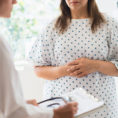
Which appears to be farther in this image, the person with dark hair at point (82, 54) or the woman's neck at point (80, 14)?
the woman's neck at point (80, 14)

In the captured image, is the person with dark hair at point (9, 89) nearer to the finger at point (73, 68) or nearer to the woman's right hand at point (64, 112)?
the woman's right hand at point (64, 112)

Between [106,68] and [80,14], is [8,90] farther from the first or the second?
[80,14]

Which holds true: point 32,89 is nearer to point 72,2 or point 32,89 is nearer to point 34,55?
point 34,55

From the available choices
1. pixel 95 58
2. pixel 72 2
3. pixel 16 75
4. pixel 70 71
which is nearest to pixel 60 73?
pixel 70 71

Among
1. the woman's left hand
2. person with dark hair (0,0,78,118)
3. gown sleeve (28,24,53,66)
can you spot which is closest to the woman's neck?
gown sleeve (28,24,53,66)

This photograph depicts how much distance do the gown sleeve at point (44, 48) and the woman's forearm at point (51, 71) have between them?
1.7 inches

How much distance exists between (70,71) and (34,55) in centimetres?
32

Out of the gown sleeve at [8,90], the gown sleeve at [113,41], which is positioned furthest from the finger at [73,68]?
the gown sleeve at [8,90]

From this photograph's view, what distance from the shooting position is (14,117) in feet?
2.17

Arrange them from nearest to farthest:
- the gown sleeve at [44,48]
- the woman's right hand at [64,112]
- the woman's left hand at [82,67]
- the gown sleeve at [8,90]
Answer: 1. the gown sleeve at [8,90]
2. the woman's right hand at [64,112]
3. the woman's left hand at [82,67]
4. the gown sleeve at [44,48]

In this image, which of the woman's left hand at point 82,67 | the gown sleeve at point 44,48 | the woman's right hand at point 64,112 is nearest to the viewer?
the woman's right hand at point 64,112

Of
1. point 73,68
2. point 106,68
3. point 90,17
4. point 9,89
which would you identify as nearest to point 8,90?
point 9,89

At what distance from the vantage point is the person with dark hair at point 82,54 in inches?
49.4

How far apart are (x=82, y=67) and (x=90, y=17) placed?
35cm
